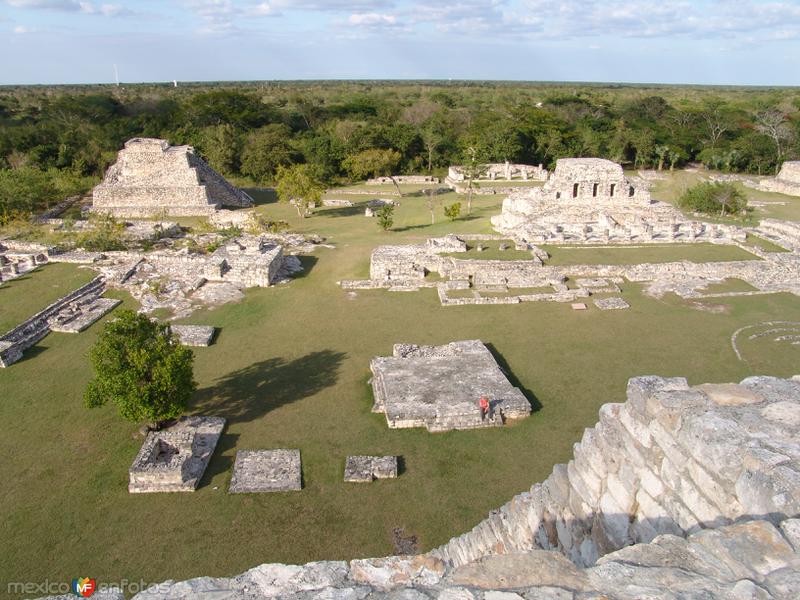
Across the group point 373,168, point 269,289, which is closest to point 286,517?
point 269,289

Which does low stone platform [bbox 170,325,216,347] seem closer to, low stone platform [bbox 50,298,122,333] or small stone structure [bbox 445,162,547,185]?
low stone platform [bbox 50,298,122,333]

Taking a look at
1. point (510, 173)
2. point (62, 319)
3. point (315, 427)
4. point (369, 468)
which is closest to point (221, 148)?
point (510, 173)

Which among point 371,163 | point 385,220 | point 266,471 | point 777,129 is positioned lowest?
point 266,471

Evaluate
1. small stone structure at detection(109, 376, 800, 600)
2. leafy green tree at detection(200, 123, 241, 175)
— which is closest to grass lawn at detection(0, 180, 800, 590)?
small stone structure at detection(109, 376, 800, 600)

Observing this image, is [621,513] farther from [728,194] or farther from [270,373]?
[728,194]

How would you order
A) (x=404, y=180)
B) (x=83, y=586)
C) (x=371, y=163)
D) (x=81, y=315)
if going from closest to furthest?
(x=83, y=586) → (x=81, y=315) → (x=371, y=163) → (x=404, y=180)

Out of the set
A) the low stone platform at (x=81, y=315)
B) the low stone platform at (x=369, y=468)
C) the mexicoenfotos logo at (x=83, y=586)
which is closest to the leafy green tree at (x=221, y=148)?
the low stone platform at (x=81, y=315)

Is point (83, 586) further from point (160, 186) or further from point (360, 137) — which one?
point (360, 137)

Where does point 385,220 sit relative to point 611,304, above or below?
above
